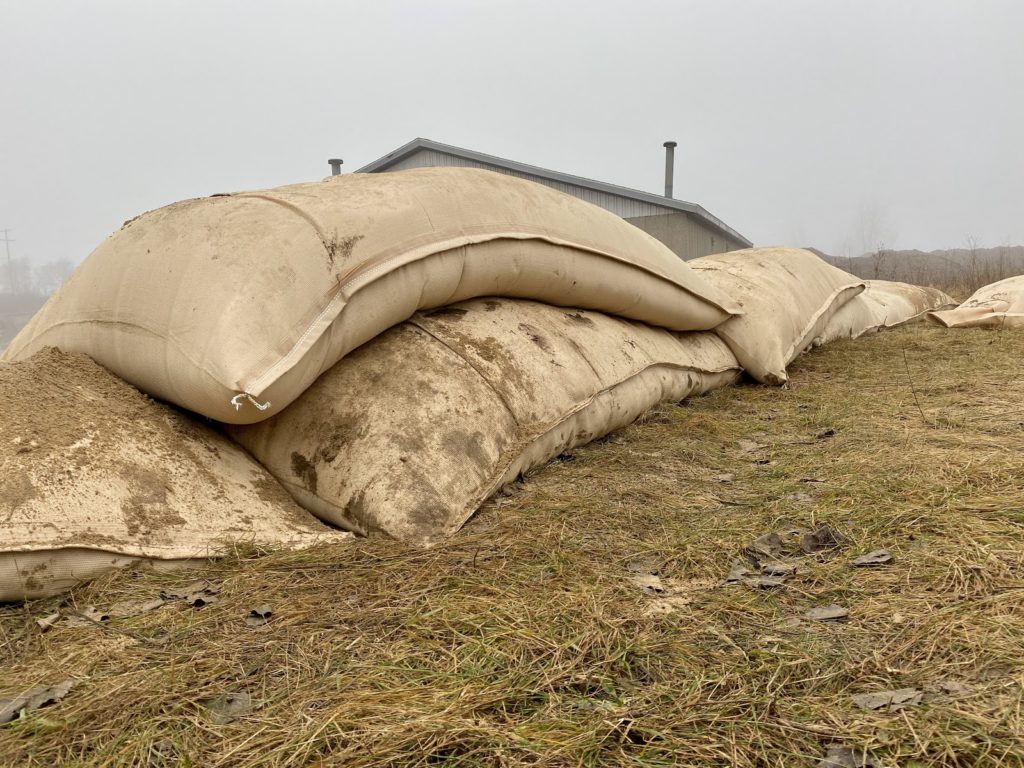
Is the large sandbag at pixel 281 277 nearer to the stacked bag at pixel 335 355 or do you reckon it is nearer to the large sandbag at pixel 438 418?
the stacked bag at pixel 335 355

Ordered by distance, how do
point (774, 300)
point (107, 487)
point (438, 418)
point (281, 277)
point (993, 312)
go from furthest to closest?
1. point (993, 312)
2. point (774, 300)
3. point (438, 418)
4. point (281, 277)
5. point (107, 487)

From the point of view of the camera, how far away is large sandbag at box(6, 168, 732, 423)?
1.81 metres

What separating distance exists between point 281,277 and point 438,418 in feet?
1.91

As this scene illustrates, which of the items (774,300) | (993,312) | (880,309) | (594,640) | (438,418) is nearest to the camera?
(594,640)

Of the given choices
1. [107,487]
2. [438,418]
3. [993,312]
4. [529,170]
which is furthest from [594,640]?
[529,170]

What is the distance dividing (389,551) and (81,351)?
4.04 ft

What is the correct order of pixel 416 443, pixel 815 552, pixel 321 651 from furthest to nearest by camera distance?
pixel 416 443 → pixel 815 552 → pixel 321 651

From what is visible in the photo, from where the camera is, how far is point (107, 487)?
1.62 meters

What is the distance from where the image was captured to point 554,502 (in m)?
2.00

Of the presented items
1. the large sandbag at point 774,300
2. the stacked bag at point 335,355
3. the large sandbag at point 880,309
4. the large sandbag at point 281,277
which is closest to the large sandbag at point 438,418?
the stacked bag at point 335,355

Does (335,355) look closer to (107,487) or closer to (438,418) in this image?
(438,418)

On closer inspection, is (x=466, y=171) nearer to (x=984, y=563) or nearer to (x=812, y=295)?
(x=984, y=563)

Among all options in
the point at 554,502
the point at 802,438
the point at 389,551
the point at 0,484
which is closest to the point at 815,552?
the point at 554,502

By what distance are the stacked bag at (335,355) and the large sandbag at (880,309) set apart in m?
3.10
